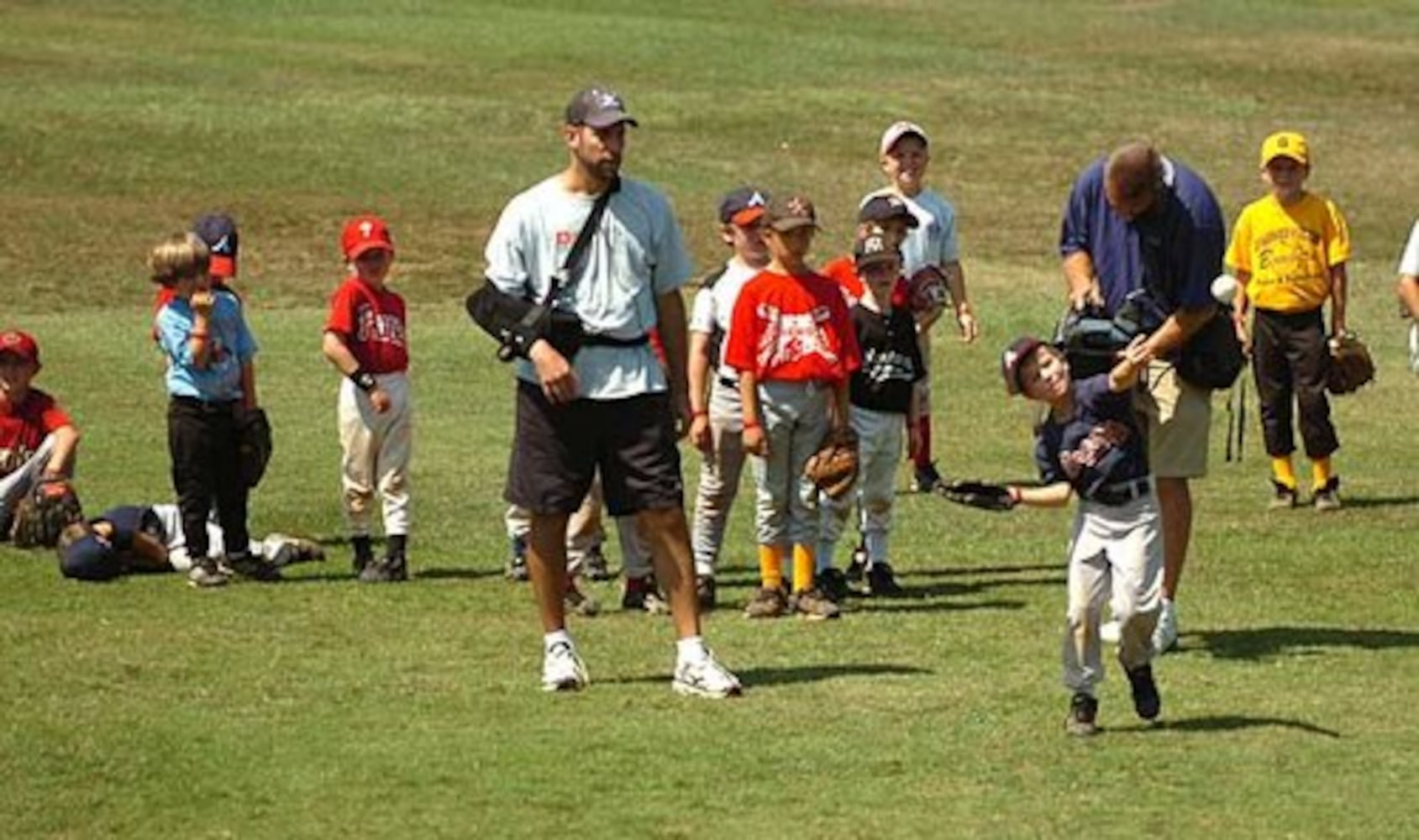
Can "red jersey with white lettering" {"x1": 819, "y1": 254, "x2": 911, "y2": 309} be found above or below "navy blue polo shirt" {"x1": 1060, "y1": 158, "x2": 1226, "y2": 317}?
below

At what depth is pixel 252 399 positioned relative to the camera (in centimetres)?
1623

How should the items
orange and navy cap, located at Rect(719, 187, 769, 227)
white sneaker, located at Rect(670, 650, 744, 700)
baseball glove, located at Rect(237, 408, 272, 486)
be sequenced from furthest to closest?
baseball glove, located at Rect(237, 408, 272, 486) < orange and navy cap, located at Rect(719, 187, 769, 227) < white sneaker, located at Rect(670, 650, 744, 700)

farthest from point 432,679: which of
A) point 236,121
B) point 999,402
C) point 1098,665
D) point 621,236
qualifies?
point 236,121

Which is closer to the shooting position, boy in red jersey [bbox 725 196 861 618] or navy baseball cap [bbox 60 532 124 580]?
boy in red jersey [bbox 725 196 861 618]

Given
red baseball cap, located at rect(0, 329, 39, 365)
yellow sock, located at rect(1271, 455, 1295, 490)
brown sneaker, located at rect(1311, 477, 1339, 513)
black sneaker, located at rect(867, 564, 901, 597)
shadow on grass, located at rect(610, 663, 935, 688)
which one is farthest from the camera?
yellow sock, located at rect(1271, 455, 1295, 490)

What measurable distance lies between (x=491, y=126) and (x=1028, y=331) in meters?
10.9

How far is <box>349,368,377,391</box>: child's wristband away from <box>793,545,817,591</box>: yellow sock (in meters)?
2.35

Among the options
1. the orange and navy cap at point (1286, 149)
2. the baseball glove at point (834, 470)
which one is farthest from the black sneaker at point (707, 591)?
the orange and navy cap at point (1286, 149)

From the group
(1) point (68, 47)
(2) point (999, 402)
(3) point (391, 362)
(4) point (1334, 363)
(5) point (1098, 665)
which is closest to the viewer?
(5) point (1098, 665)

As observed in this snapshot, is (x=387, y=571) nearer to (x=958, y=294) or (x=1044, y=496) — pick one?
(x=958, y=294)

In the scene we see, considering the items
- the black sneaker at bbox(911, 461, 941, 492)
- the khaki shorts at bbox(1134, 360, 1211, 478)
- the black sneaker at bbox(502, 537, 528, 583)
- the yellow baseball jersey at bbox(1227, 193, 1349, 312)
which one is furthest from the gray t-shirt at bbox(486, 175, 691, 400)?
the yellow baseball jersey at bbox(1227, 193, 1349, 312)

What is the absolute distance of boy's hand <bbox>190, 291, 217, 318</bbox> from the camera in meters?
15.7

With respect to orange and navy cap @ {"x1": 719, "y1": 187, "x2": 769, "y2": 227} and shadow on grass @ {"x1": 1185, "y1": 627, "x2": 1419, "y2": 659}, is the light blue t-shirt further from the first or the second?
shadow on grass @ {"x1": 1185, "y1": 627, "x2": 1419, "y2": 659}

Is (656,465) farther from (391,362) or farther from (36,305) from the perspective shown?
(36,305)
